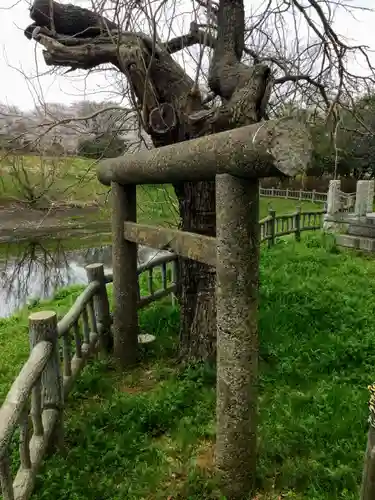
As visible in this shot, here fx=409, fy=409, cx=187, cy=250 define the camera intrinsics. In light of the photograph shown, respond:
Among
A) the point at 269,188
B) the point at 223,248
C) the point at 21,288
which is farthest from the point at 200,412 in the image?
the point at 269,188

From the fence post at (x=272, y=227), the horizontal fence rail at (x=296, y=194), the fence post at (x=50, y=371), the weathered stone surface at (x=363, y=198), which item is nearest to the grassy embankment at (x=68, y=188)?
the fence post at (x=50, y=371)

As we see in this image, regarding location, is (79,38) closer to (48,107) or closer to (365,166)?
(48,107)

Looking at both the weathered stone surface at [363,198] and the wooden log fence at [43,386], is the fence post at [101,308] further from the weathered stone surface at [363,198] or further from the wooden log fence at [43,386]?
the weathered stone surface at [363,198]

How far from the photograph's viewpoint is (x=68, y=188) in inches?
184

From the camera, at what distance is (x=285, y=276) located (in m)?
6.68

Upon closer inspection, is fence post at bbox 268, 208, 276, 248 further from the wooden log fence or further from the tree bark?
the wooden log fence

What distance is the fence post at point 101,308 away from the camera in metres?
4.33

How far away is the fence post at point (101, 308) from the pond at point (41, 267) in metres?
5.74

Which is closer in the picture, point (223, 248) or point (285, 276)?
point (223, 248)

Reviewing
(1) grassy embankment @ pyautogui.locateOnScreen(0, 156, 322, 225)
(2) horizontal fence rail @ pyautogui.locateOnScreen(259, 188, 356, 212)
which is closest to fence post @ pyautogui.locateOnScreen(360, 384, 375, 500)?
(1) grassy embankment @ pyautogui.locateOnScreen(0, 156, 322, 225)

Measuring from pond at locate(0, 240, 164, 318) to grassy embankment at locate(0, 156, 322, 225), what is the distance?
3.34 m

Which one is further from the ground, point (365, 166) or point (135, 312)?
point (365, 166)

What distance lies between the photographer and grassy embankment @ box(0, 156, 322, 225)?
4711 mm

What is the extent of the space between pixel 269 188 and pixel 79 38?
24.8 metres
